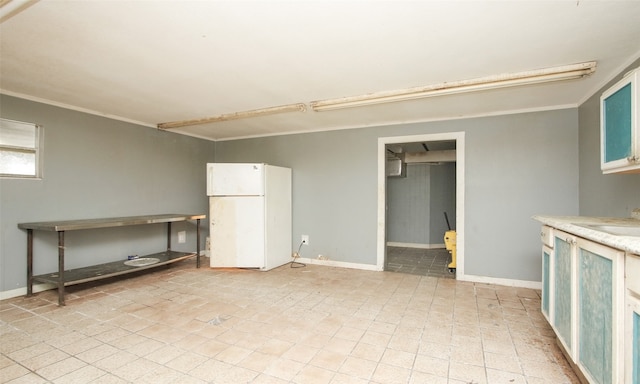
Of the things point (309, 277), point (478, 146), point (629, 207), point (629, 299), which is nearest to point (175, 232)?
point (309, 277)

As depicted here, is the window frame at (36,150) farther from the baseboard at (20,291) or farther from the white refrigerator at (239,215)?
the white refrigerator at (239,215)

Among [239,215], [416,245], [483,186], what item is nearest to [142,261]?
[239,215]

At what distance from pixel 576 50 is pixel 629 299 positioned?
6.29ft

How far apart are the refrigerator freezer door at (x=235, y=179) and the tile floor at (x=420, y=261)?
98.0 inches

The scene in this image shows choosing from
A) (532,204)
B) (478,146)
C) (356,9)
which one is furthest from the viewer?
(478,146)

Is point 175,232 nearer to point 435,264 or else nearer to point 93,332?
point 93,332

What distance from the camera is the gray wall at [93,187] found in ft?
10.7

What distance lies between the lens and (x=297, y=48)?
7.30 feet

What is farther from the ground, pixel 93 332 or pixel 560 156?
pixel 560 156

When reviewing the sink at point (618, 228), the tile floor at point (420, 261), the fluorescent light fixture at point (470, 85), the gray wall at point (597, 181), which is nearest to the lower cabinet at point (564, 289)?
the sink at point (618, 228)

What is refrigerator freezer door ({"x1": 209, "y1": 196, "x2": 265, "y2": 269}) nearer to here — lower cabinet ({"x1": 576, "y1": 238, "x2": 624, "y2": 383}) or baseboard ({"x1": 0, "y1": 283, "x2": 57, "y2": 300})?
baseboard ({"x1": 0, "y1": 283, "x2": 57, "y2": 300})

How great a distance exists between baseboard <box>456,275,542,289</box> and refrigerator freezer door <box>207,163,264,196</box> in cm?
324

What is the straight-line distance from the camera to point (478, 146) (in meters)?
4.01

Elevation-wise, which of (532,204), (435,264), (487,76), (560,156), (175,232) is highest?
(487,76)
